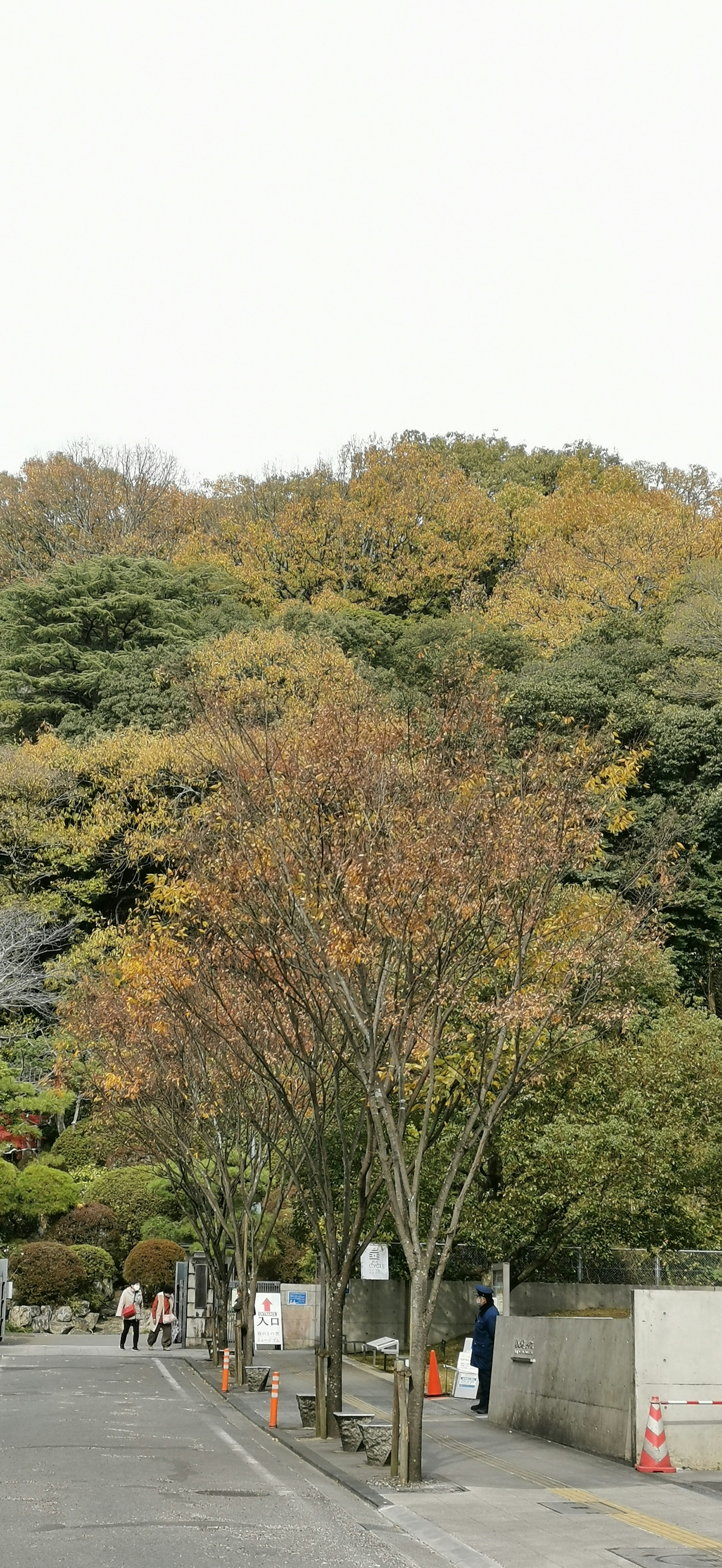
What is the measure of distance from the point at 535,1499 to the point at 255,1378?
10401 millimetres

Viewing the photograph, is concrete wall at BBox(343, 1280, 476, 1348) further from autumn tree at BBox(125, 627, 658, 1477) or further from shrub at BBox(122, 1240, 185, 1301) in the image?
autumn tree at BBox(125, 627, 658, 1477)

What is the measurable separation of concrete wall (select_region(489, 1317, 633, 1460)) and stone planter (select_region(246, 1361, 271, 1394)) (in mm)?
4744

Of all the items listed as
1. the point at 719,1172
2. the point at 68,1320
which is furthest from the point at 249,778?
the point at 68,1320

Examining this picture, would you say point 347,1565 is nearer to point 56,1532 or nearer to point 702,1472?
point 56,1532

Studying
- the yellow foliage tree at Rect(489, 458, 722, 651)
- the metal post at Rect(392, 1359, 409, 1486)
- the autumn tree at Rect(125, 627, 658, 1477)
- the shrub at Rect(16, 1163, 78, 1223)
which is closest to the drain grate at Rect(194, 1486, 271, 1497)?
the metal post at Rect(392, 1359, 409, 1486)

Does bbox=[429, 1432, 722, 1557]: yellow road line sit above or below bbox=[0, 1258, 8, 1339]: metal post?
above

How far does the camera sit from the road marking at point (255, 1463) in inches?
454

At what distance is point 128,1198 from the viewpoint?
39812 millimetres

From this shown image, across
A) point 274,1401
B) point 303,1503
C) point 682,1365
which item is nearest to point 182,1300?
point 274,1401

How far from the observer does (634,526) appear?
167 ft

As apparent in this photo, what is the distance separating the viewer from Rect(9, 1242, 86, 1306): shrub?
36.4 m

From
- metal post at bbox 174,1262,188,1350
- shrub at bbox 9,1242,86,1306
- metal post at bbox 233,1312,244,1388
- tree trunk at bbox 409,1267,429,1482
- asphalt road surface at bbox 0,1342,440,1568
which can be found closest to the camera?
asphalt road surface at bbox 0,1342,440,1568

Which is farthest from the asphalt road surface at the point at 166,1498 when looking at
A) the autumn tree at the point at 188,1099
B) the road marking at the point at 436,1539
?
the autumn tree at the point at 188,1099

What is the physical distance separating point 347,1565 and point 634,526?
150ft
